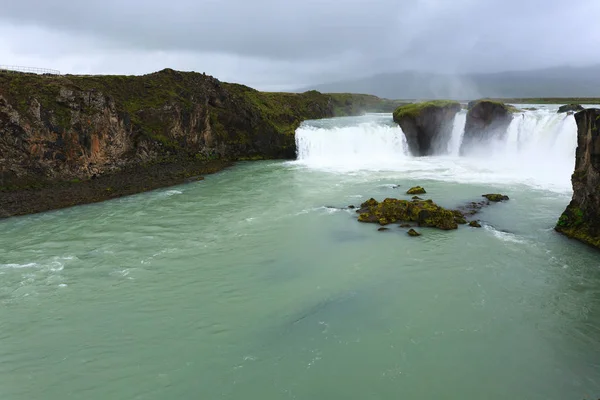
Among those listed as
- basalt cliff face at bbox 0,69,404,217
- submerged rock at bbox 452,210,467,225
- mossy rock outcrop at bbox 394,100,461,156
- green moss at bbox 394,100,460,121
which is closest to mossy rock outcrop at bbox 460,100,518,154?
mossy rock outcrop at bbox 394,100,461,156

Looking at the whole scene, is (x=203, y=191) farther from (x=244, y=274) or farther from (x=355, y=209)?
(x=244, y=274)

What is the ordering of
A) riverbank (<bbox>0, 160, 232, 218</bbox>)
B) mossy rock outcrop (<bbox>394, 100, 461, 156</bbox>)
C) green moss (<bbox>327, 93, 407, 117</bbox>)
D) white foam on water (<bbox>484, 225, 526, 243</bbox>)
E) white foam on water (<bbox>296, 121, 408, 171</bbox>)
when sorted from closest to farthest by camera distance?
white foam on water (<bbox>484, 225, 526, 243</bbox>) < riverbank (<bbox>0, 160, 232, 218</bbox>) < mossy rock outcrop (<bbox>394, 100, 461, 156</bbox>) < white foam on water (<bbox>296, 121, 408, 171</bbox>) < green moss (<bbox>327, 93, 407, 117</bbox>)

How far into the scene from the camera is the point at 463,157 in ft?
127

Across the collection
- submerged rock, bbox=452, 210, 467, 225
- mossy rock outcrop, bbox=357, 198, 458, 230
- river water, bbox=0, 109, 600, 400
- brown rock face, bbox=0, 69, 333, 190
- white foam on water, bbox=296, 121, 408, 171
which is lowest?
river water, bbox=0, 109, 600, 400

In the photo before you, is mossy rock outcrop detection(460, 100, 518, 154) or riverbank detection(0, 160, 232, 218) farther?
mossy rock outcrop detection(460, 100, 518, 154)

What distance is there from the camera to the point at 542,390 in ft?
24.8

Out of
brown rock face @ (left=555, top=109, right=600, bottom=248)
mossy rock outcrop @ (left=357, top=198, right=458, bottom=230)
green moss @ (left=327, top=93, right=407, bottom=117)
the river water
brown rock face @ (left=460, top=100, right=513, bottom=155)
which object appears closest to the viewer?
the river water

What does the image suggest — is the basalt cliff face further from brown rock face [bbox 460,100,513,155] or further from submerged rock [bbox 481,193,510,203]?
submerged rock [bbox 481,193,510,203]

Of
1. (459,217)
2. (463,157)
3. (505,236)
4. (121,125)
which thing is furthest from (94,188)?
(463,157)

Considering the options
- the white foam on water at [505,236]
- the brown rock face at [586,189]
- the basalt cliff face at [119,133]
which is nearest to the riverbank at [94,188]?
the basalt cliff face at [119,133]

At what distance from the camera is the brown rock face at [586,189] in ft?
46.3

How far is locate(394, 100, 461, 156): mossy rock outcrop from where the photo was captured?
39688mm

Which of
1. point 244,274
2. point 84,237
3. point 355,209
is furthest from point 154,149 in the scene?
point 244,274

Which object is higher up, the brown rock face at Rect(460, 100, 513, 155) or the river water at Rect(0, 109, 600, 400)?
the brown rock face at Rect(460, 100, 513, 155)
